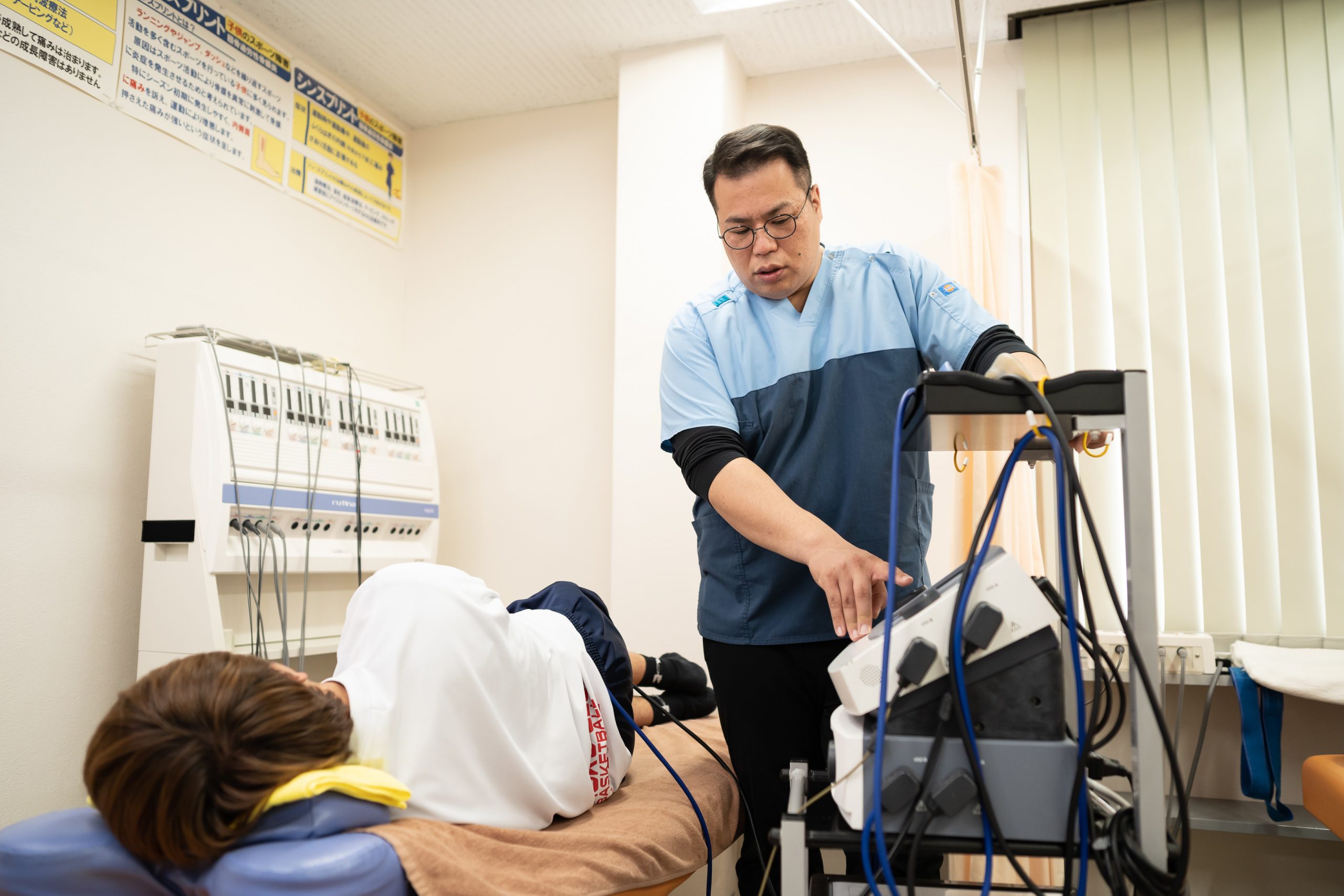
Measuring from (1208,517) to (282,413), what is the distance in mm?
2417

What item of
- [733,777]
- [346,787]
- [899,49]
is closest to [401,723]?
[346,787]

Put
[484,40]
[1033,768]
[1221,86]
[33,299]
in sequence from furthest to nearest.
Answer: [484,40] → [1221,86] → [33,299] → [1033,768]

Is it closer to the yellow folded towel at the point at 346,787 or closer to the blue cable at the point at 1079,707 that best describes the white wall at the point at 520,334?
the yellow folded towel at the point at 346,787

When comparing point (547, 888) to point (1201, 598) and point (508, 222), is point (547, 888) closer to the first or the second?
point (1201, 598)

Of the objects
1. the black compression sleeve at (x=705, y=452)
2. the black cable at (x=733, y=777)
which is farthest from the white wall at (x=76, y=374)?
the black compression sleeve at (x=705, y=452)

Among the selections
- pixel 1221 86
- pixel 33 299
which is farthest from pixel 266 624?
pixel 1221 86

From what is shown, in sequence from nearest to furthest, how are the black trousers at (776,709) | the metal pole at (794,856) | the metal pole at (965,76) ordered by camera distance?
the metal pole at (794,856) < the black trousers at (776,709) < the metal pole at (965,76)

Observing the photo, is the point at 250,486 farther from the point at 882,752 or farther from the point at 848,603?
the point at 882,752

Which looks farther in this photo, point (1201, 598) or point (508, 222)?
point (508, 222)

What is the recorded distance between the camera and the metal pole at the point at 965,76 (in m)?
1.63

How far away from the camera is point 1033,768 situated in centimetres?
83

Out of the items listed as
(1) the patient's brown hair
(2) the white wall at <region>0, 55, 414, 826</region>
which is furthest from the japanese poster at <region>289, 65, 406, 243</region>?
(1) the patient's brown hair

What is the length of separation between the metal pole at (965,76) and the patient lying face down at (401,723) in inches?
52.4

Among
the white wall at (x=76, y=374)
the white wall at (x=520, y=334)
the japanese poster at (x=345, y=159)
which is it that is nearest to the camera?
the white wall at (x=76, y=374)
